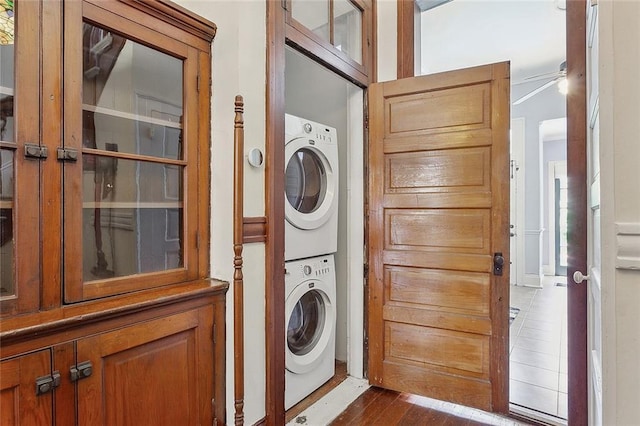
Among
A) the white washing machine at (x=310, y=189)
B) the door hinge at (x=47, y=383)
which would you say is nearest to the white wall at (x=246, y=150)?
the white washing machine at (x=310, y=189)

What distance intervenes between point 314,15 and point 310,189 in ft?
3.22

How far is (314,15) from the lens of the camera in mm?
1941

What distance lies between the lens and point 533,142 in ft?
16.3

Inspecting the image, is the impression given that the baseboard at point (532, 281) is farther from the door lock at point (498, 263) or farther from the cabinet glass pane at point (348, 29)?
the cabinet glass pane at point (348, 29)

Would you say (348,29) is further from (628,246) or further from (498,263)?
(628,246)

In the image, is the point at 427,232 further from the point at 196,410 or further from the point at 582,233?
the point at 196,410

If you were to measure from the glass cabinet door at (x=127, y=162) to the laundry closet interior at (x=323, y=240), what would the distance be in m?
0.63

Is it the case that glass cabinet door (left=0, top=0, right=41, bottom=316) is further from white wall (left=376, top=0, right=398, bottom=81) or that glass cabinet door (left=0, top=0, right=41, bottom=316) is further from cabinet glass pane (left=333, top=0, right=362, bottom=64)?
white wall (left=376, top=0, right=398, bottom=81)

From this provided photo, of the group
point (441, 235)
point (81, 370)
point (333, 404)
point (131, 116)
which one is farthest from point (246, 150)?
point (333, 404)

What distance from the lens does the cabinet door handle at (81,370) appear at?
1029mm

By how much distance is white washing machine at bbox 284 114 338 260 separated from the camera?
197cm

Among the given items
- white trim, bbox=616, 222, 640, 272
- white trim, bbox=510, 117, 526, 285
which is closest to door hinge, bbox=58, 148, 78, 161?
white trim, bbox=616, 222, 640, 272

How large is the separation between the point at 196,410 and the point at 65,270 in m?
0.73

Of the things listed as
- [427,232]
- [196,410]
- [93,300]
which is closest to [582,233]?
[427,232]
